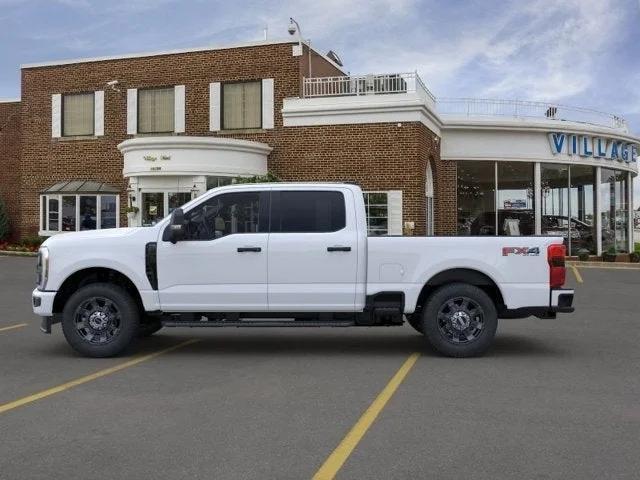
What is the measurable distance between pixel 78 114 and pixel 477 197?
1549 cm

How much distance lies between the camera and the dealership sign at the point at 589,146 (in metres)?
26.2

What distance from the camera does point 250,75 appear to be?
24812 millimetres

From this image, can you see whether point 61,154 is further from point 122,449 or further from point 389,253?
point 122,449

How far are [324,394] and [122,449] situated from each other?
2116mm

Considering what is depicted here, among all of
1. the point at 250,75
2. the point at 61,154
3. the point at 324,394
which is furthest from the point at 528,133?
the point at 324,394

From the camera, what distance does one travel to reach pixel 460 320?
823 centimetres

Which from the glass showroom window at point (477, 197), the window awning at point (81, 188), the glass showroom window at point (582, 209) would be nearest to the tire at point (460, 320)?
the glass showroom window at point (477, 197)

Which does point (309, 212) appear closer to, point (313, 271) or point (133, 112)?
point (313, 271)

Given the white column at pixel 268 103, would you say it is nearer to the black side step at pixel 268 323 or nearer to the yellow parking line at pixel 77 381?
the yellow parking line at pixel 77 381

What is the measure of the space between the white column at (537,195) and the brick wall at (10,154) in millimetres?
20762

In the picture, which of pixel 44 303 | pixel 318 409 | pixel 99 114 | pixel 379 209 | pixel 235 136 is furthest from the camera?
pixel 99 114

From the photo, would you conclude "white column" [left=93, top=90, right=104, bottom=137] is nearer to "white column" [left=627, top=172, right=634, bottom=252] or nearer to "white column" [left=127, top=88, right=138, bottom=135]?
"white column" [left=127, top=88, right=138, bottom=135]

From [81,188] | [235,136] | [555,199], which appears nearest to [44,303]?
[235,136]

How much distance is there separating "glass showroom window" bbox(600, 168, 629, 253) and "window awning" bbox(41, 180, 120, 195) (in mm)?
18873
